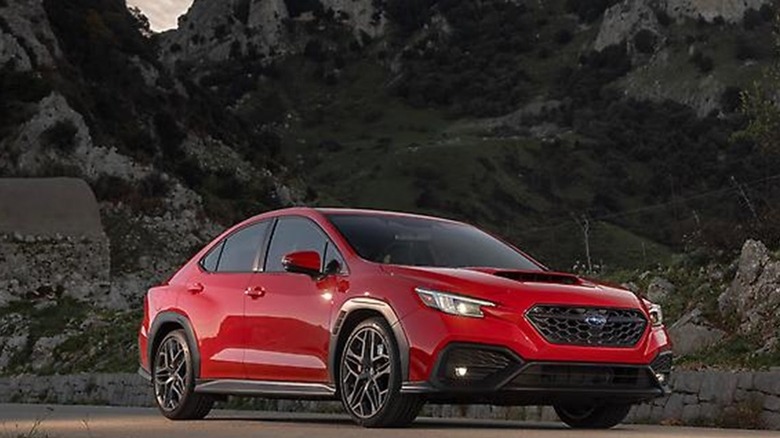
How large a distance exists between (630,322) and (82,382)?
16.4 metres

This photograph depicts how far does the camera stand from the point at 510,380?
871cm

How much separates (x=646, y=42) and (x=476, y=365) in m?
153

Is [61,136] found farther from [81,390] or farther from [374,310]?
[374,310]

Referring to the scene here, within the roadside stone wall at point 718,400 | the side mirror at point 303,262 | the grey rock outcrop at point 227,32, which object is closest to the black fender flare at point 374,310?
the side mirror at point 303,262

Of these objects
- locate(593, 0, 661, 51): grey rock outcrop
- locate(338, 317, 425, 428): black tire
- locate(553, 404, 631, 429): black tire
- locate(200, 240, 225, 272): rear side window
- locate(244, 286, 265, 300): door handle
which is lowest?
locate(553, 404, 631, 429): black tire

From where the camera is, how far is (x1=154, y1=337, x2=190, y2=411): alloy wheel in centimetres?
1124

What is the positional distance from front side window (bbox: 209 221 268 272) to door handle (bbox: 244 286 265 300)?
0.27 metres

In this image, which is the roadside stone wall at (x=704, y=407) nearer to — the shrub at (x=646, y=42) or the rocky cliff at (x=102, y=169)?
the rocky cliff at (x=102, y=169)

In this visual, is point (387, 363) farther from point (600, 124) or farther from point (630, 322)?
point (600, 124)

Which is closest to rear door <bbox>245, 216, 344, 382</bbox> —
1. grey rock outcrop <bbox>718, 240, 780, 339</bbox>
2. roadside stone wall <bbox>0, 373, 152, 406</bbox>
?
grey rock outcrop <bbox>718, 240, 780, 339</bbox>

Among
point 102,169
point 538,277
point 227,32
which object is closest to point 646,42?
point 227,32

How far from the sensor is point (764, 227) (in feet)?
68.6

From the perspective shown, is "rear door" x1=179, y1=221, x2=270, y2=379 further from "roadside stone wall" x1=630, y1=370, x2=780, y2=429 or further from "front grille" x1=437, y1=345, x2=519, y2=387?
"roadside stone wall" x1=630, y1=370, x2=780, y2=429

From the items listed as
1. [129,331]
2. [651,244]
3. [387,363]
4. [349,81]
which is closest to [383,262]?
[387,363]
